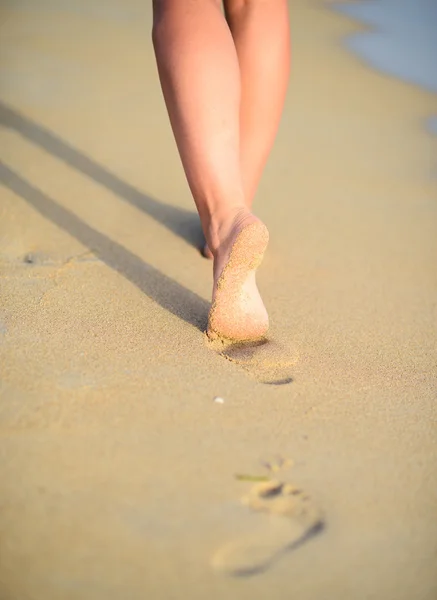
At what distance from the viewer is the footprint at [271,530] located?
2.87ft

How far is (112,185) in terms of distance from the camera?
2.26m

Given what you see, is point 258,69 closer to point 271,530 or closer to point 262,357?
point 262,357

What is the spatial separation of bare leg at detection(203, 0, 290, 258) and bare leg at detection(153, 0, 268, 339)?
245 mm

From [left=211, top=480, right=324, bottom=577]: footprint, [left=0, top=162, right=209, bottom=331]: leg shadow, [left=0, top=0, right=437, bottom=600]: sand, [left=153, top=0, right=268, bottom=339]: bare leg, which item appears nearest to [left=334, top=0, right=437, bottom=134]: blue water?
[left=0, top=0, right=437, bottom=600]: sand

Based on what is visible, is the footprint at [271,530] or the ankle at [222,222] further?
the ankle at [222,222]

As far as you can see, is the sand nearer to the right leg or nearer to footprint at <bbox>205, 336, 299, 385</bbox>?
footprint at <bbox>205, 336, 299, 385</bbox>

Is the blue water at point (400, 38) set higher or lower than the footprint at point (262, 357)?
lower

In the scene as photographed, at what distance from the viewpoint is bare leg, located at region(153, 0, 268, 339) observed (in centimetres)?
136

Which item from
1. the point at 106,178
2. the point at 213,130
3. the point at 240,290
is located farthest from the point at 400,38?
the point at 240,290

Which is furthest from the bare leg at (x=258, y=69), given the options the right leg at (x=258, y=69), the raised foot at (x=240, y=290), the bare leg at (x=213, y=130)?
the raised foot at (x=240, y=290)

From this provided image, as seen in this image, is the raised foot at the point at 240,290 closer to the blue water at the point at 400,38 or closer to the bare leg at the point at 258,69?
the bare leg at the point at 258,69

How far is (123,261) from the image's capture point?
1.75 m

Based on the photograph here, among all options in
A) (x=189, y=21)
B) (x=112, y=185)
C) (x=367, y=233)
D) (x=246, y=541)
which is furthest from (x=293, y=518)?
(x=112, y=185)

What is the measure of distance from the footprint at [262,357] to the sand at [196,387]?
22mm
